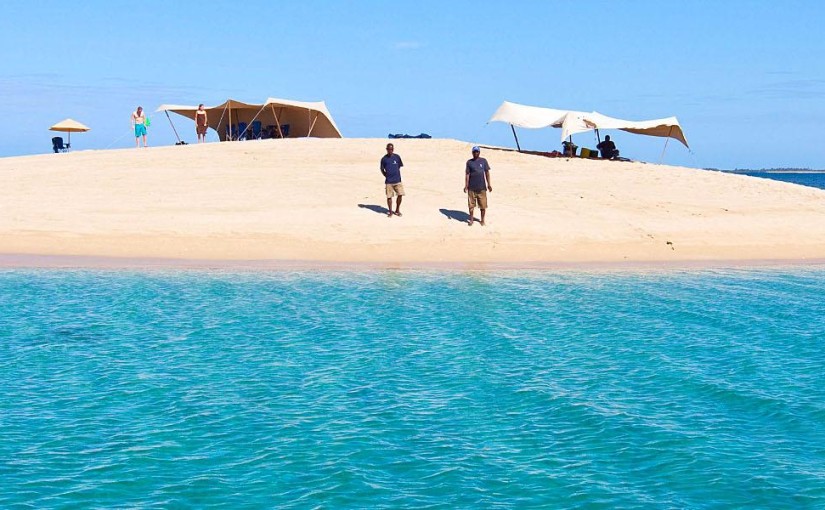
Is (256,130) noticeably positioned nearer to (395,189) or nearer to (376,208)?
(376,208)

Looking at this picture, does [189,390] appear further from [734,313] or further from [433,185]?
[433,185]

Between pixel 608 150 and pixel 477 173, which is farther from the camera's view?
pixel 608 150

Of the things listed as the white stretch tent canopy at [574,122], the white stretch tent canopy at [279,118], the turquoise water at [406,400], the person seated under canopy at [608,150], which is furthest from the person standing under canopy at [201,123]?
the turquoise water at [406,400]

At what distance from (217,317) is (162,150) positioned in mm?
25010

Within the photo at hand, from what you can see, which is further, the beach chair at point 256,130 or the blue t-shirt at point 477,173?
the beach chair at point 256,130

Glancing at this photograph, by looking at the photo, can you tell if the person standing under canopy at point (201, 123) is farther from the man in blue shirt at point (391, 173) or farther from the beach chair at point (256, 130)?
the man in blue shirt at point (391, 173)

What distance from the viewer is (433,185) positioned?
1246 inches

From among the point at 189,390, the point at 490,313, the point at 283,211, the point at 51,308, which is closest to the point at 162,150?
the point at 283,211

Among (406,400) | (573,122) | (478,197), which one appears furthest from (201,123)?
(406,400)

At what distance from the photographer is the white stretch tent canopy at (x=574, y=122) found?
4084 centimetres

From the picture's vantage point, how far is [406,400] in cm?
1055

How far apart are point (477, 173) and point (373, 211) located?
13.1ft

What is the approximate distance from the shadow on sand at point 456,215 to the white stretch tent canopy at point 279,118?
1772cm

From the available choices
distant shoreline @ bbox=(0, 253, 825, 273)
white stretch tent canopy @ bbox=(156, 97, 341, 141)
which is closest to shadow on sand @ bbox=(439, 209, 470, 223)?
distant shoreline @ bbox=(0, 253, 825, 273)
